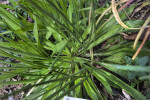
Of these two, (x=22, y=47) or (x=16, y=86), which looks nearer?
(x=22, y=47)

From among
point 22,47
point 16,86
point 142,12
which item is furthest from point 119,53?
point 16,86

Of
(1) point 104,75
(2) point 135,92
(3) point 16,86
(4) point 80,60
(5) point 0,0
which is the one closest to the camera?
(2) point 135,92

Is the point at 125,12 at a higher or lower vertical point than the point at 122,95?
higher

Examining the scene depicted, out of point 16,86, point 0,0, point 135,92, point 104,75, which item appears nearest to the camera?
point 135,92

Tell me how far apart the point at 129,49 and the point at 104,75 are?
253 mm

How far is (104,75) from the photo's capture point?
32.4 inches

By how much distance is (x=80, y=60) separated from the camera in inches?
36.8

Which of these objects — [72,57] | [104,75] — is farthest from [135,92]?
[72,57]

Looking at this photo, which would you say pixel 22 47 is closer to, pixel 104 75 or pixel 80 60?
pixel 80 60

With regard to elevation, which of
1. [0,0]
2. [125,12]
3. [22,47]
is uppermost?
[0,0]

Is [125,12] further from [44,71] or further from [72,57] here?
[44,71]

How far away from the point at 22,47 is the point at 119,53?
714 millimetres

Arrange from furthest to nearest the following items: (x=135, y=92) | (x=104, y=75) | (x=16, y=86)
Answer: (x=16, y=86)
(x=104, y=75)
(x=135, y=92)

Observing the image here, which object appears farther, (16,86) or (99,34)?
(16,86)
